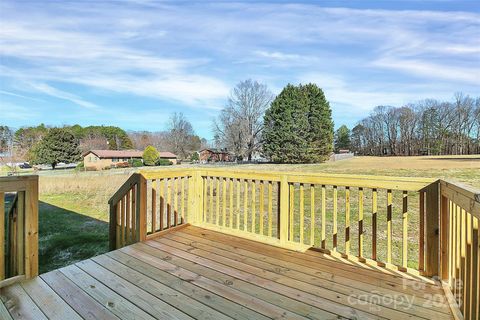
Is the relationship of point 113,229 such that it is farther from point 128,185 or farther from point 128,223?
point 128,185

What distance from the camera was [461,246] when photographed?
1670 mm

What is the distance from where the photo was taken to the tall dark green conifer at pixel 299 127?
1004 inches

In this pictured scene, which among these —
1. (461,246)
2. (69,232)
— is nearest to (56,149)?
(69,232)

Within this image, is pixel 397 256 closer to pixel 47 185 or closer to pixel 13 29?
pixel 13 29

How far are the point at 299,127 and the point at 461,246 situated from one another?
80.7 feet

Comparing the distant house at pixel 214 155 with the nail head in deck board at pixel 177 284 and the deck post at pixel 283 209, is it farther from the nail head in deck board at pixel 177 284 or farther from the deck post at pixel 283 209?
the nail head in deck board at pixel 177 284

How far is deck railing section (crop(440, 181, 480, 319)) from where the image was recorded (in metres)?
1.31

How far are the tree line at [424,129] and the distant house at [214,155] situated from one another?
2765 cm

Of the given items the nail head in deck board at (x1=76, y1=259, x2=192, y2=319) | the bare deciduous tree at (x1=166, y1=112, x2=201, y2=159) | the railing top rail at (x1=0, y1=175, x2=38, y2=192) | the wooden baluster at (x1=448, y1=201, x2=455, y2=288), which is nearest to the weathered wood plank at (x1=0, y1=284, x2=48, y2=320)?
the nail head in deck board at (x1=76, y1=259, x2=192, y2=319)

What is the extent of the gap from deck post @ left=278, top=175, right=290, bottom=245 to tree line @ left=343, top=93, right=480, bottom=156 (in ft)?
139

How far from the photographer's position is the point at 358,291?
1998 millimetres

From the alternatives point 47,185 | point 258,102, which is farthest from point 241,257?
point 258,102

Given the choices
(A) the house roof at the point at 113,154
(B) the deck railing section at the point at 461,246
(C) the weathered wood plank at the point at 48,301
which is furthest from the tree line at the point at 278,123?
(C) the weathered wood plank at the point at 48,301

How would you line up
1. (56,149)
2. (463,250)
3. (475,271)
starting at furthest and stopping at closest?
(56,149)
(463,250)
(475,271)
